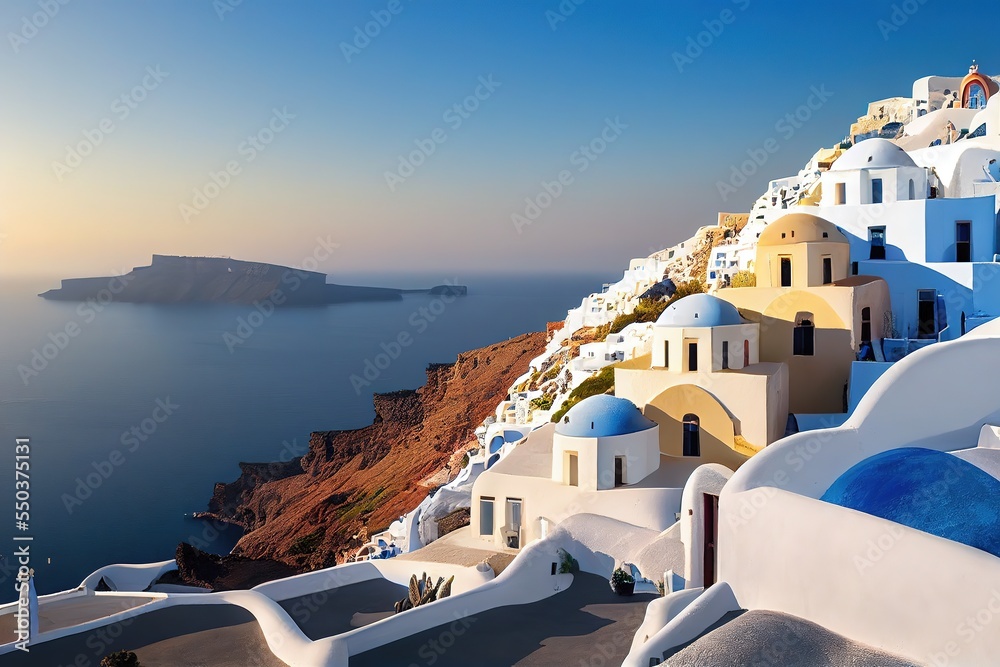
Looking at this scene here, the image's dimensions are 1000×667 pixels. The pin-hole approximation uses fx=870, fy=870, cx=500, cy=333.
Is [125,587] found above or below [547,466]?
below

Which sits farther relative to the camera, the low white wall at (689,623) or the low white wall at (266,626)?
the low white wall at (266,626)

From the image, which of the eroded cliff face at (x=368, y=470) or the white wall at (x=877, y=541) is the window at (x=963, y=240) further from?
the eroded cliff face at (x=368, y=470)

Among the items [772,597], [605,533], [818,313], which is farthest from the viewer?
[818,313]

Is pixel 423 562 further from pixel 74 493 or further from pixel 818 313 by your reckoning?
pixel 74 493

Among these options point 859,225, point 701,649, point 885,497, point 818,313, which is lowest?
point 701,649

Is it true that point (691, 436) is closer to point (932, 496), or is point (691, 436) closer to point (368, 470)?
point (932, 496)

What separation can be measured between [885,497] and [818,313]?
10.6 meters

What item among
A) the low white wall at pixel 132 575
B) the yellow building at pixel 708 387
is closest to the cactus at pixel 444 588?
the yellow building at pixel 708 387

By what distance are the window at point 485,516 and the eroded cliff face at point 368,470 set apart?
1465 cm

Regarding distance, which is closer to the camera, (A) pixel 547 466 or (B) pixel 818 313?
(A) pixel 547 466

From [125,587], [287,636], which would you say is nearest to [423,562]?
[287,636]

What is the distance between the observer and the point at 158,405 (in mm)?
63219

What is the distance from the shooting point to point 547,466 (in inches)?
618

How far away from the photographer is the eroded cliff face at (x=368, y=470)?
36750 mm
